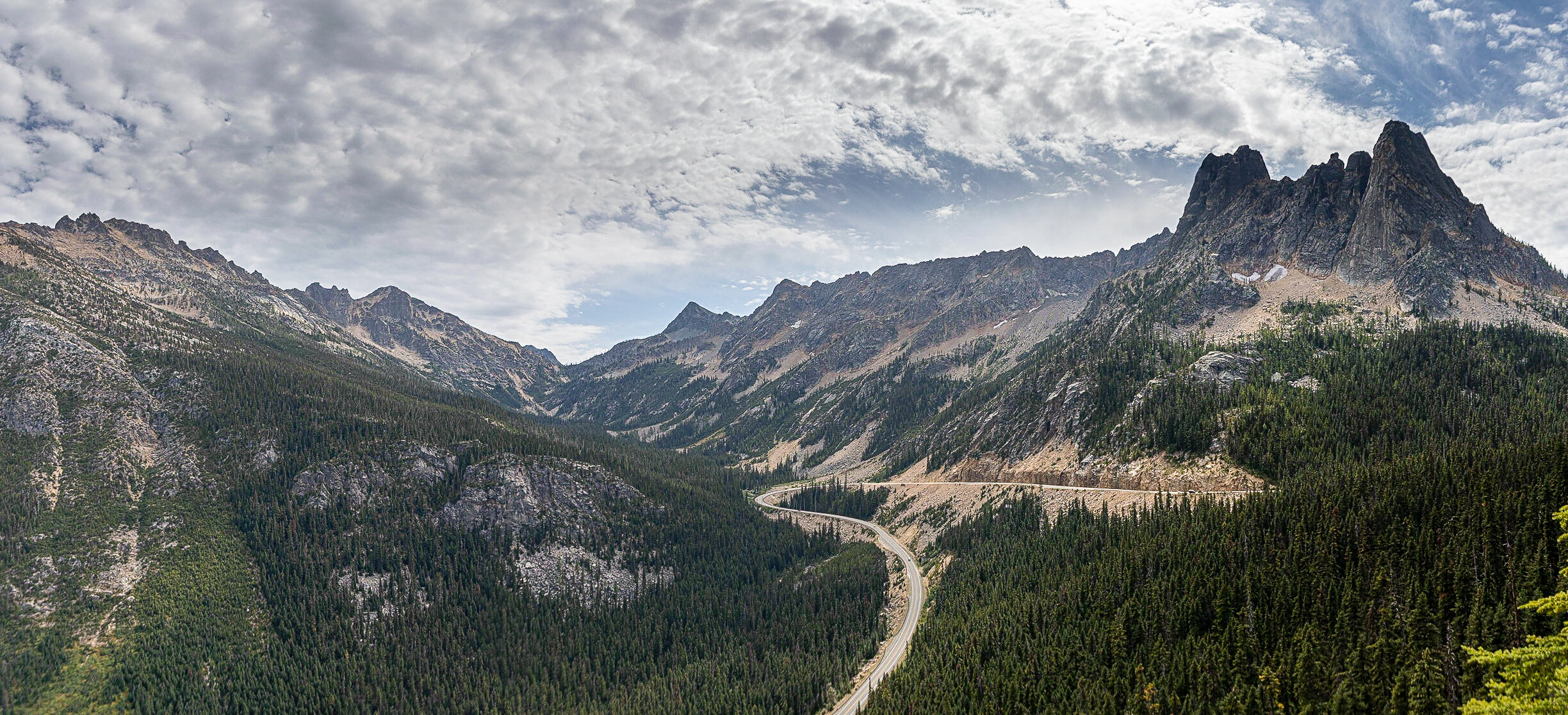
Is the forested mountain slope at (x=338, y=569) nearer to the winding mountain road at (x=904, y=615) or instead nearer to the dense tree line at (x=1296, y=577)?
the winding mountain road at (x=904, y=615)

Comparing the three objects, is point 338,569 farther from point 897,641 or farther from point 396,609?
point 897,641

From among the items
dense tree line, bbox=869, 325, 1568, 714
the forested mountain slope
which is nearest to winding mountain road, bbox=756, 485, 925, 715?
the forested mountain slope

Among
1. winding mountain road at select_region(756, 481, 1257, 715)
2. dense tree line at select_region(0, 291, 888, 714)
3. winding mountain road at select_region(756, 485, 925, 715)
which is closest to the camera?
winding mountain road at select_region(756, 485, 925, 715)

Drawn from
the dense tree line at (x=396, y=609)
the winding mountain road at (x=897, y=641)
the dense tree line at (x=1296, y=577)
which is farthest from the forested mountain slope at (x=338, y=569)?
the dense tree line at (x=1296, y=577)

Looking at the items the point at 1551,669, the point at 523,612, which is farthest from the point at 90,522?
the point at 1551,669

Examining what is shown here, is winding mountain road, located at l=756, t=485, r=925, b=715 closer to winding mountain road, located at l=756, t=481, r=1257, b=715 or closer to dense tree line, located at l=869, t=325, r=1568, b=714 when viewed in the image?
winding mountain road, located at l=756, t=481, r=1257, b=715

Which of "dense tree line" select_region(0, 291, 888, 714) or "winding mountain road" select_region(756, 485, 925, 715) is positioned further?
"dense tree line" select_region(0, 291, 888, 714)
